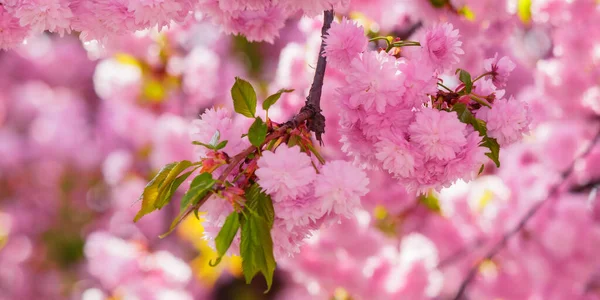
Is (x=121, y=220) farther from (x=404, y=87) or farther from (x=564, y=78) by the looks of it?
(x=404, y=87)

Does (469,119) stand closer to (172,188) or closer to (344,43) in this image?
(344,43)

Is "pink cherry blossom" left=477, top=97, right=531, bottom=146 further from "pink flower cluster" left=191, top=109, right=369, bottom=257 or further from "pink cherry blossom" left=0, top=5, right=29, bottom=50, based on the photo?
"pink cherry blossom" left=0, top=5, right=29, bottom=50

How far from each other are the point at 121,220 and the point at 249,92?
3.05 metres

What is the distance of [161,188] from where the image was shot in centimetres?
82

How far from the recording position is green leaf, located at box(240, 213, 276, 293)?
75cm

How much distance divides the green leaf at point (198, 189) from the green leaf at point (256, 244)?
5cm

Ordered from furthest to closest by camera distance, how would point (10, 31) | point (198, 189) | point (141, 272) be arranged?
point (141, 272) < point (10, 31) < point (198, 189)

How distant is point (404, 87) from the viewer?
855 millimetres

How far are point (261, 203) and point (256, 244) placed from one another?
0.05 metres

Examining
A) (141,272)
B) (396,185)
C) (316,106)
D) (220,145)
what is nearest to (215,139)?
(220,145)

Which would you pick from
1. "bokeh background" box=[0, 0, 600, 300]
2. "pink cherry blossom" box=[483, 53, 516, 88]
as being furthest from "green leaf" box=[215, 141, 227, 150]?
"bokeh background" box=[0, 0, 600, 300]

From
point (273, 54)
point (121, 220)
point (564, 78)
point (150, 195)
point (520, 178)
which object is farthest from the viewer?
point (273, 54)

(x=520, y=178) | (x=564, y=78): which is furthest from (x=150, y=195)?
(x=520, y=178)

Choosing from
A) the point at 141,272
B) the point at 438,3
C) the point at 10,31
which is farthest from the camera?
the point at 141,272
